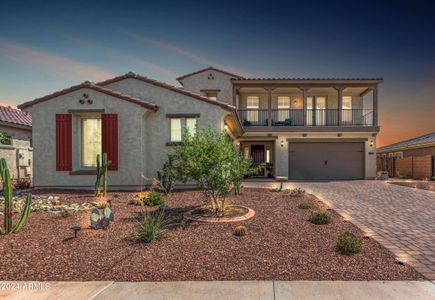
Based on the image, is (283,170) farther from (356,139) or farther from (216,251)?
(216,251)

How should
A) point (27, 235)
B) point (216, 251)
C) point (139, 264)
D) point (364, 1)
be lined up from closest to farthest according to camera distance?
point (139, 264) → point (216, 251) → point (27, 235) → point (364, 1)

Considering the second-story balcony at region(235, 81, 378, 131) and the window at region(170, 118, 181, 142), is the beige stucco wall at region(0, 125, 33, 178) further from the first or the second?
the second-story balcony at region(235, 81, 378, 131)

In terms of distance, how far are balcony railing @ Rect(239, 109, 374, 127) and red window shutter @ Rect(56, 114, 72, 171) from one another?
1097 centimetres

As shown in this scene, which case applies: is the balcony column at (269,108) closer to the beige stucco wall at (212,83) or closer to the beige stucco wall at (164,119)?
the beige stucco wall at (212,83)

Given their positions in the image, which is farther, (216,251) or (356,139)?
(356,139)

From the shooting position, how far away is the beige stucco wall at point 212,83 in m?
17.6

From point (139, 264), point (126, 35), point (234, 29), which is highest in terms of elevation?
point (234, 29)

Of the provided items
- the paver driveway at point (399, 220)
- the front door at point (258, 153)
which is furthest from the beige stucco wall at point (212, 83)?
the paver driveway at point (399, 220)

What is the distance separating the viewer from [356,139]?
1673cm

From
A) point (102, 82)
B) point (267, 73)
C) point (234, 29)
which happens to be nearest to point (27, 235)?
point (102, 82)

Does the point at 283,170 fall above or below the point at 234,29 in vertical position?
below

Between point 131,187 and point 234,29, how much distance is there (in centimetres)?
1010

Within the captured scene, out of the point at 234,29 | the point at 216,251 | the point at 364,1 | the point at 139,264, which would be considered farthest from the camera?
the point at 234,29

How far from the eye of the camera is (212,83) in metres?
18.0
